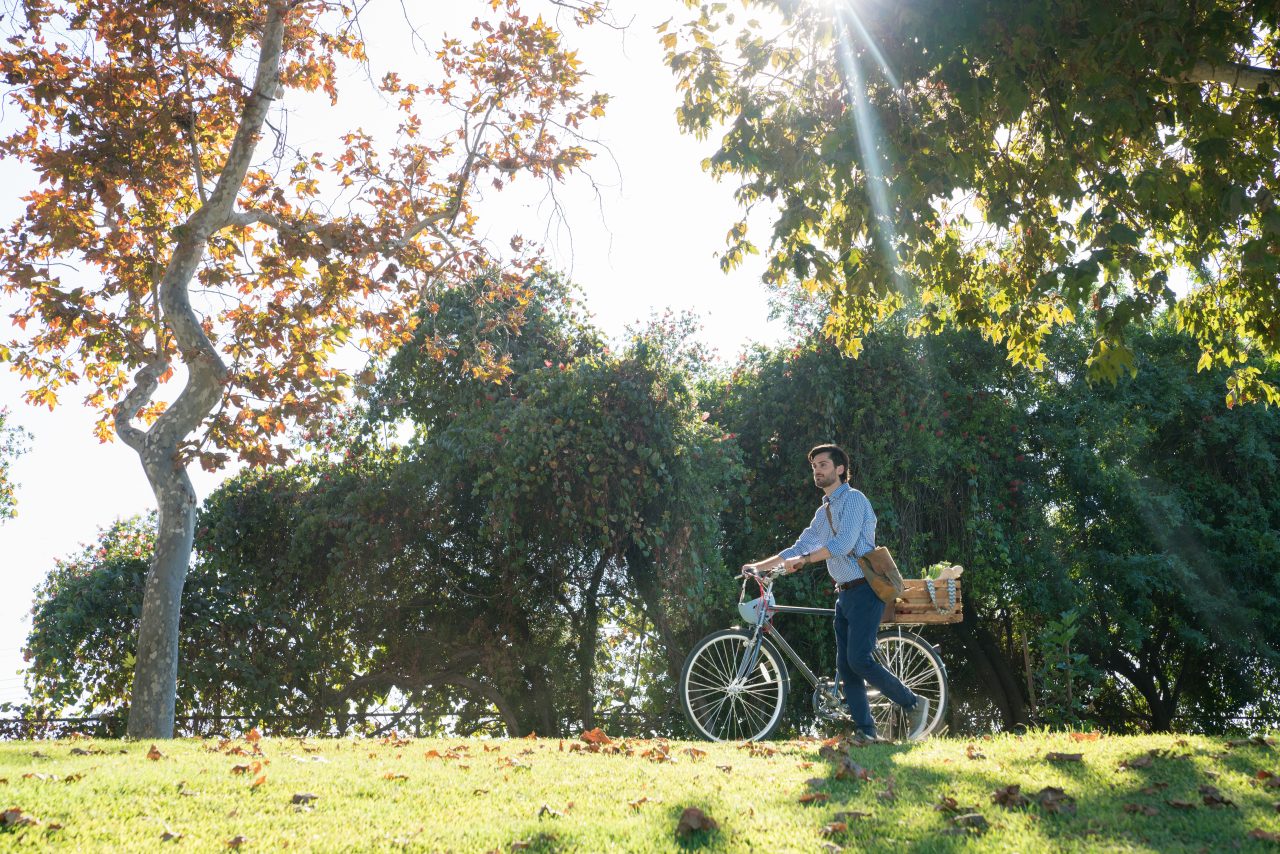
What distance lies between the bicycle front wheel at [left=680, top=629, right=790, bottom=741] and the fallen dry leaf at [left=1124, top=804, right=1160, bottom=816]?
355cm

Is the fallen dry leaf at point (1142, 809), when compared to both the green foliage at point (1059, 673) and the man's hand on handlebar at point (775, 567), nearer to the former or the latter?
the man's hand on handlebar at point (775, 567)

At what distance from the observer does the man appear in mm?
7070

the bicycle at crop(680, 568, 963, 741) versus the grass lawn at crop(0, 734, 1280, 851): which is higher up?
the bicycle at crop(680, 568, 963, 741)

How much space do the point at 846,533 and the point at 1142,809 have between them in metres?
Result: 2.81

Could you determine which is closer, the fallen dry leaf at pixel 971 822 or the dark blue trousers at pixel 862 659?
the fallen dry leaf at pixel 971 822

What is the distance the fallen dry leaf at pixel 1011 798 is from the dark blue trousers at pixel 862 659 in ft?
7.84

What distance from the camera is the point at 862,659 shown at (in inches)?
281

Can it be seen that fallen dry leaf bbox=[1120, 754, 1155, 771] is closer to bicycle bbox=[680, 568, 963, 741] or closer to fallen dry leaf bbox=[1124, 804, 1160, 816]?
fallen dry leaf bbox=[1124, 804, 1160, 816]

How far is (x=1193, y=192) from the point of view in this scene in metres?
6.78

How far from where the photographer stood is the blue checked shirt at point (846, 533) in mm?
7031

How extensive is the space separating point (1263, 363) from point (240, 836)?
18.1 m

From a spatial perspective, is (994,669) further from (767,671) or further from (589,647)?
(767,671)

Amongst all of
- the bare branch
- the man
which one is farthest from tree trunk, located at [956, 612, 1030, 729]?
the bare branch

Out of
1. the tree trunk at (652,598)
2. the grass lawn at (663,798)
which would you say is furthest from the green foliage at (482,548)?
the grass lawn at (663,798)
